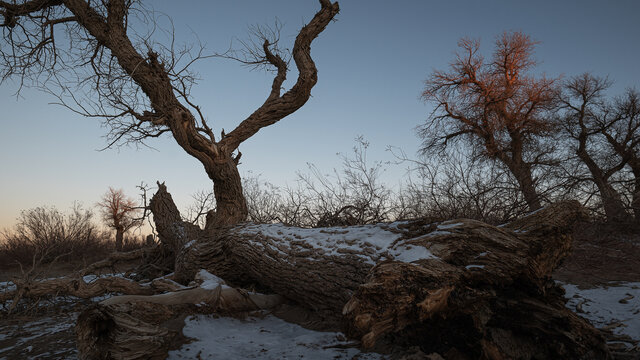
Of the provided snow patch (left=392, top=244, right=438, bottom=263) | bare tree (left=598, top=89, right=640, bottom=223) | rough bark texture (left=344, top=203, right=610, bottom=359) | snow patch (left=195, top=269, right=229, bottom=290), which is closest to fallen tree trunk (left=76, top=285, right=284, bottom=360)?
snow patch (left=195, top=269, right=229, bottom=290)

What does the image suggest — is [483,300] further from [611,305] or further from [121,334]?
[121,334]

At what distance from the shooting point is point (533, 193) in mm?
7219

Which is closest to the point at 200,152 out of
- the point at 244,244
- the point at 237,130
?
the point at 237,130

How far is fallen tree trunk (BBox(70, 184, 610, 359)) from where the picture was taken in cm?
216

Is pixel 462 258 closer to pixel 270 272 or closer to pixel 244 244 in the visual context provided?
pixel 270 272

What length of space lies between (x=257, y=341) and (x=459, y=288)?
6.07 ft

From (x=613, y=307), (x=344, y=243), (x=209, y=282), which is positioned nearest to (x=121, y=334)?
(x=209, y=282)

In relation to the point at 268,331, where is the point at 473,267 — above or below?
above

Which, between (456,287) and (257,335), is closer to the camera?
(456,287)

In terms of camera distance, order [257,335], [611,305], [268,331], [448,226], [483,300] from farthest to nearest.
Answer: [611,305] < [268,331] < [257,335] < [448,226] < [483,300]

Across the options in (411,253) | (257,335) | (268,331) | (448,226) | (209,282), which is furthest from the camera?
(209,282)

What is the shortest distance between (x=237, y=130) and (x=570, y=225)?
5.41 m

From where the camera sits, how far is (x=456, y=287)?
2359 mm

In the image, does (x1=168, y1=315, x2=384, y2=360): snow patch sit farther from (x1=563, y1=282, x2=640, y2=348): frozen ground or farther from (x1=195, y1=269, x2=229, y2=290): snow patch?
(x1=563, y1=282, x2=640, y2=348): frozen ground
